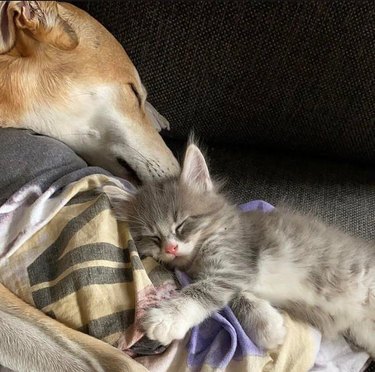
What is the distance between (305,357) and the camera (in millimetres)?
1193

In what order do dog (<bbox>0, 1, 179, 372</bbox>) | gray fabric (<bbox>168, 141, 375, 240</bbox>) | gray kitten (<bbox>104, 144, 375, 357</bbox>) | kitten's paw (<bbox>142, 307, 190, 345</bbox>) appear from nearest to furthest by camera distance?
kitten's paw (<bbox>142, 307, 190, 345</bbox>) < gray kitten (<bbox>104, 144, 375, 357</bbox>) < dog (<bbox>0, 1, 179, 372</bbox>) < gray fabric (<bbox>168, 141, 375, 240</bbox>)

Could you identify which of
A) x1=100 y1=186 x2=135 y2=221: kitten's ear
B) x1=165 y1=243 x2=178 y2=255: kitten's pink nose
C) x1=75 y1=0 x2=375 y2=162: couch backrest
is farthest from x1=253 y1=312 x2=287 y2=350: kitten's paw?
x1=75 y1=0 x2=375 y2=162: couch backrest

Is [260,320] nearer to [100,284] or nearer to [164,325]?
[164,325]

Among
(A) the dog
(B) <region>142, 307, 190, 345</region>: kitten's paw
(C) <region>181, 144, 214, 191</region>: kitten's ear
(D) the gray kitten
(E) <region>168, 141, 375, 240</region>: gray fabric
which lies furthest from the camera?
(E) <region>168, 141, 375, 240</region>: gray fabric

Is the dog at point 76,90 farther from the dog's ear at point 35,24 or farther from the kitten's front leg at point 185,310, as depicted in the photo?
the kitten's front leg at point 185,310

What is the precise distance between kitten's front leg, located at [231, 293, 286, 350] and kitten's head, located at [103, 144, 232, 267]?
0.53 feet

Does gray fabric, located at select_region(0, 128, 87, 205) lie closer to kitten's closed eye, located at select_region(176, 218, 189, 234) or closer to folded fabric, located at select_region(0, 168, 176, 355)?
folded fabric, located at select_region(0, 168, 176, 355)

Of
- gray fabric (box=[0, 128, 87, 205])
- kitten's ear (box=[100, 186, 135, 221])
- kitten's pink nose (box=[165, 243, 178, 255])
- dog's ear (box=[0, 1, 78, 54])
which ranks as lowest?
kitten's pink nose (box=[165, 243, 178, 255])

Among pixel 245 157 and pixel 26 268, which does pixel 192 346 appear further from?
pixel 245 157

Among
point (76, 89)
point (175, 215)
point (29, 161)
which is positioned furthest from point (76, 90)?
point (175, 215)

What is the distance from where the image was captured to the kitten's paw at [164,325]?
1.12 meters

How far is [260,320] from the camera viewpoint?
3.86 ft

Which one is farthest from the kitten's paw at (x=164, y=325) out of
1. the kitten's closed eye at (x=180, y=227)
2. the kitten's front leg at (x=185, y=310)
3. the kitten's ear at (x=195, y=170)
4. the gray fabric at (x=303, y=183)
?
the gray fabric at (x=303, y=183)

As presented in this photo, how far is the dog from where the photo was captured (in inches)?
58.7
